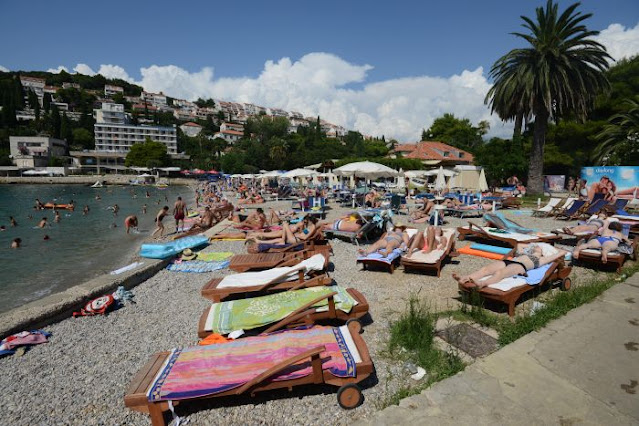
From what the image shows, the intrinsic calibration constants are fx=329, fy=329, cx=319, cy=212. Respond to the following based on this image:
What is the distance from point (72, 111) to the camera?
126 meters

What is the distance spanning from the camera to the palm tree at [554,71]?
18.6 meters

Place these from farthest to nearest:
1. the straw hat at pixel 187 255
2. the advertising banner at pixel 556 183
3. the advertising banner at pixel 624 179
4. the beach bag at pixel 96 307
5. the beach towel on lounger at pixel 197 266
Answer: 1. the advertising banner at pixel 556 183
2. the advertising banner at pixel 624 179
3. the straw hat at pixel 187 255
4. the beach towel on lounger at pixel 197 266
5. the beach bag at pixel 96 307

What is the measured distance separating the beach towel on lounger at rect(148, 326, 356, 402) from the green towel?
474 cm

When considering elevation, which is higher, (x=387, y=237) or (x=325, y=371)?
(x=387, y=237)

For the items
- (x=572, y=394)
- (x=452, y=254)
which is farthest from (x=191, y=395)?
(x=452, y=254)

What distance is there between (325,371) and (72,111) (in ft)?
527

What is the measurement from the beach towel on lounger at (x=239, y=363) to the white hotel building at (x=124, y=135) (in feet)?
330

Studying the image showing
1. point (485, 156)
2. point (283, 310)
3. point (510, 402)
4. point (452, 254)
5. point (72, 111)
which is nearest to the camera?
point (510, 402)

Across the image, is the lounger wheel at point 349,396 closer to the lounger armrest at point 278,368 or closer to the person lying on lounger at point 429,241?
the lounger armrest at point 278,368

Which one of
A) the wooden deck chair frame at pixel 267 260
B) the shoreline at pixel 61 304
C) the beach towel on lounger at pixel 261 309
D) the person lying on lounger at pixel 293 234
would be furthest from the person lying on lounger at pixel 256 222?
the beach towel on lounger at pixel 261 309

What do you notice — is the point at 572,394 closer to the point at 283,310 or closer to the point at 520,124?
the point at 283,310

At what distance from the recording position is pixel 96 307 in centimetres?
498

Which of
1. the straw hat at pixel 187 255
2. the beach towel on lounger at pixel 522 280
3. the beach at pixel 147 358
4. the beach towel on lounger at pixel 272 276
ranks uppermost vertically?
the beach towel on lounger at pixel 522 280

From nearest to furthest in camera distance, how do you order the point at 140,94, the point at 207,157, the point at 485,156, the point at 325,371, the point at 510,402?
the point at 510,402 → the point at 325,371 → the point at 485,156 → the point at 207,157 → the point at 140,94
